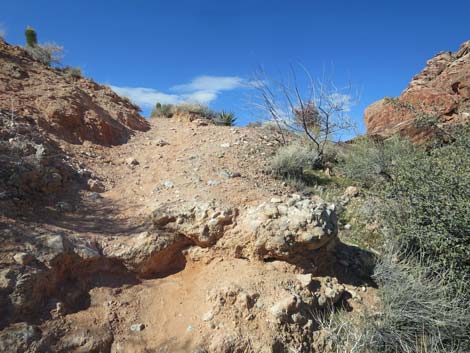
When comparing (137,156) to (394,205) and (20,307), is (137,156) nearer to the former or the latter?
(20,307)

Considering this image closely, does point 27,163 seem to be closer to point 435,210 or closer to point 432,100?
point 435,210

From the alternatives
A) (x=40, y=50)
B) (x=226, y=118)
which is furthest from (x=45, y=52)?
(x=226, y=118)


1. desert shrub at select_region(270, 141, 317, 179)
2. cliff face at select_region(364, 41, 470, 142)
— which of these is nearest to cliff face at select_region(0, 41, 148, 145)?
desert shrub at select_region(270, 141, 317, 179)

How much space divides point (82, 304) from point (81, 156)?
2.94m

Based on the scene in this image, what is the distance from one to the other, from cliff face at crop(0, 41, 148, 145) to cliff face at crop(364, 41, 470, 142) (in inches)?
208

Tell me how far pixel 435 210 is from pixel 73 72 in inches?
337

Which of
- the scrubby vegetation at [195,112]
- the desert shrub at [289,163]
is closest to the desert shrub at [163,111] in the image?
the scrubby vegetation at [195,112]

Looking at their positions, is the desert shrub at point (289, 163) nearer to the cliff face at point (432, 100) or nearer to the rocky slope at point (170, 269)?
the rocky slope at point (170, 269)

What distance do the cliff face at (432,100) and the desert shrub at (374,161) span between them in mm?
536

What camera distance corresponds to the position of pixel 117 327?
97.7 inches

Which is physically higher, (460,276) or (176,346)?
(460,276)

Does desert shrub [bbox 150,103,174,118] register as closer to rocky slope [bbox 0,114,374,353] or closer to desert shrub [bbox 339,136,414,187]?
desert shrub [bbox 339,136,414,187]

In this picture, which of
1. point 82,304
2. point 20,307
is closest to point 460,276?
point 82,304

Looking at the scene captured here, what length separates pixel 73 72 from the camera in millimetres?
8258
